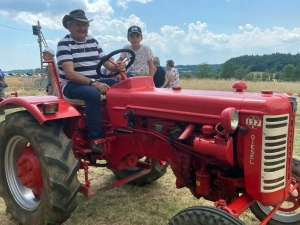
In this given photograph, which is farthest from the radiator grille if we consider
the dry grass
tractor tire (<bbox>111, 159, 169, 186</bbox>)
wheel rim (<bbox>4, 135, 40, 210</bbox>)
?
the dry grass

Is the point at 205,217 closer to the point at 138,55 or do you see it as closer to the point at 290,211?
the point at 290,211

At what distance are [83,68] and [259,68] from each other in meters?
46.0

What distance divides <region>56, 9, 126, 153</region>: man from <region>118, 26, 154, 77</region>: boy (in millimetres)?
1275

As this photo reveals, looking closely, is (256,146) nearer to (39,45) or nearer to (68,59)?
(68,59)

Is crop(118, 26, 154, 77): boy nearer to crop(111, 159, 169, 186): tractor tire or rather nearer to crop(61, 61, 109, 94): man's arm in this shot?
crop(111, 159, 169, 186): tractor tire

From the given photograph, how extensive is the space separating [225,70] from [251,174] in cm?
3585

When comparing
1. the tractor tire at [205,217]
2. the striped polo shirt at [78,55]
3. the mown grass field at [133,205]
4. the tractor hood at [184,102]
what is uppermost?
the striped polo shirt at [78,55]

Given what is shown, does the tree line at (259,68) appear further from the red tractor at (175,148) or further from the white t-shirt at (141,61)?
the red tractor at (175,148)

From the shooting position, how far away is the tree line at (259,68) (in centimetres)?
3697

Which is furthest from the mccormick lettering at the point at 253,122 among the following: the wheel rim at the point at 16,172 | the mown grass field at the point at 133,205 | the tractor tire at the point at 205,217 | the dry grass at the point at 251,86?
the dry grass at the point at 251,86

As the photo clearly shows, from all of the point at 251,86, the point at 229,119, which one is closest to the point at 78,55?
the point at 229,119

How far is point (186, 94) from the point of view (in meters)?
2.73

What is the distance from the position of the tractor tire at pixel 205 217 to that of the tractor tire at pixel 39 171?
1096 millimetres

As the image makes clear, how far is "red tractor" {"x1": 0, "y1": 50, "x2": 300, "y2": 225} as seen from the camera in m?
2.30
